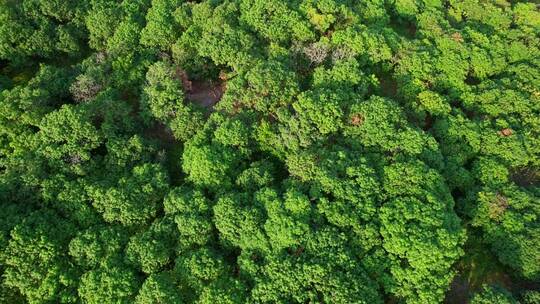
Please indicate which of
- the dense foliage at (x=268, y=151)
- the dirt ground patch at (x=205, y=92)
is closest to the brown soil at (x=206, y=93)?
the dirt ground patch at (x=205, y=92)

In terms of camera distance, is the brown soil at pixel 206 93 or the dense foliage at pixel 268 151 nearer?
the dense foliage at pixel 268 151

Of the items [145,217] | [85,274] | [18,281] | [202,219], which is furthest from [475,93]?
[18,281]

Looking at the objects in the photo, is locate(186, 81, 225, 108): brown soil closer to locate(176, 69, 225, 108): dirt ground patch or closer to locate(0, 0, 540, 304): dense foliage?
locate(176, 69, 225, 108): dirt ground patch

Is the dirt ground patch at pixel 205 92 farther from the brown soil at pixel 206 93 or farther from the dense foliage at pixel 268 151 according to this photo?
the dense foliage at pixel 268 151

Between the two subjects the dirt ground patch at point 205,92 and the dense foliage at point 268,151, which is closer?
the dense foliage at point 268,151

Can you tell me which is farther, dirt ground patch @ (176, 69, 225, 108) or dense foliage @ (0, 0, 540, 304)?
dirt ground patch @ (176, 69, 225, 108)

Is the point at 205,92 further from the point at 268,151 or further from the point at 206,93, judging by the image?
the point at 268,151

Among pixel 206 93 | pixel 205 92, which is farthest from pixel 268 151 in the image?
pixel 205 92

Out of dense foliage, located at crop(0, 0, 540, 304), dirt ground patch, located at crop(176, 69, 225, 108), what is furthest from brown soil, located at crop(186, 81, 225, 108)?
dense foliage, located at crop(0, 0, 540, 304)

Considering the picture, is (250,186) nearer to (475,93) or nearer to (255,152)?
(255,152)
